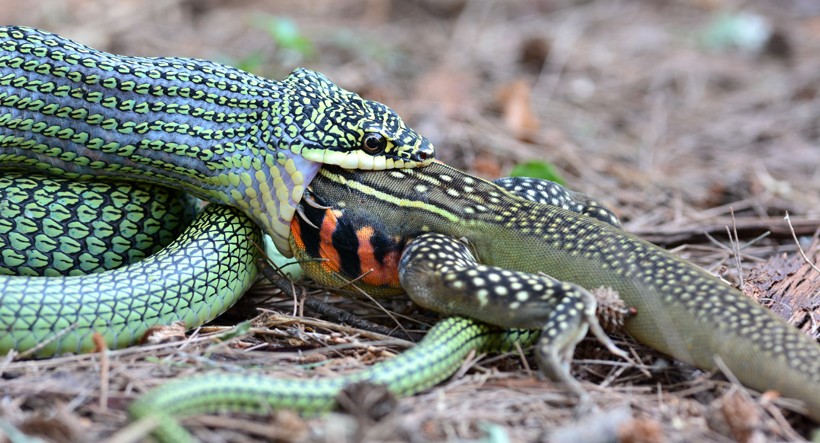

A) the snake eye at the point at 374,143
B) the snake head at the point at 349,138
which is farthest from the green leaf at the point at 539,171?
the snake eye at the point at 374,143

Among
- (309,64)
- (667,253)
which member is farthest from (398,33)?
(667,253)

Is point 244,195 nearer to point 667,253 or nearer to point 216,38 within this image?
point 667,253

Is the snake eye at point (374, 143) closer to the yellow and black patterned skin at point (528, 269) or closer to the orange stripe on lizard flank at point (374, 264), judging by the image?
the yellow and black patterned skin at point (528, 269)

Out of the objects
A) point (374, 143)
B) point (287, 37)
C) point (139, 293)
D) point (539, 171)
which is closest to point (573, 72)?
point (287, 37)

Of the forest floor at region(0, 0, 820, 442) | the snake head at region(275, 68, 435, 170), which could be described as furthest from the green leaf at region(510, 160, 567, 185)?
the snake head at region(275, 68, 435, 170)

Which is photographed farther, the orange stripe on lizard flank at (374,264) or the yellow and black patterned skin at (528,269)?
the orange stripe on lizard flank at (374,264)

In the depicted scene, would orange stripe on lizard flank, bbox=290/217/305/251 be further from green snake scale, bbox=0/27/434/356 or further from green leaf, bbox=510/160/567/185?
green leaf, bbox=510/160/567/185

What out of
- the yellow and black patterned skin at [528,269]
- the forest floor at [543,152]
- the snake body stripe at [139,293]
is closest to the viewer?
the forest floor at [543,152]
